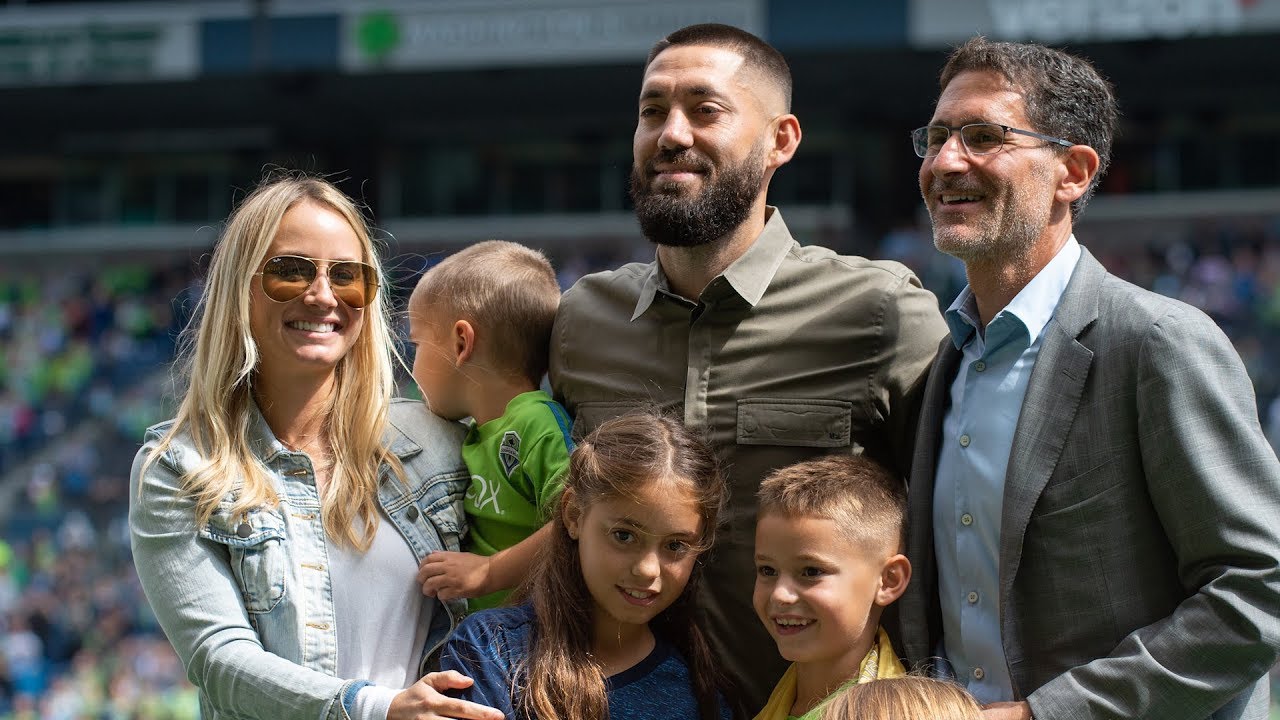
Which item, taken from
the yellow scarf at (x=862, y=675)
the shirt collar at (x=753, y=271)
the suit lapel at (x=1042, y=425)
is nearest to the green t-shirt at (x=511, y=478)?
the shirt collar at (x=753, y=271)

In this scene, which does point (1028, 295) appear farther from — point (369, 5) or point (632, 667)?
point (369, 5)

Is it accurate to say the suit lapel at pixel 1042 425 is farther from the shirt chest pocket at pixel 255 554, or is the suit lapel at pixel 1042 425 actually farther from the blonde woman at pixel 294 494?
the shirt chest pocket at pixel 255 554

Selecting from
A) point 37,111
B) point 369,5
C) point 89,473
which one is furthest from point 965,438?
point 37,111

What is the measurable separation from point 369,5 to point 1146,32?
11.5 metres

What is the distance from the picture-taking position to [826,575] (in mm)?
2748

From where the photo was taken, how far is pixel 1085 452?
2654mm

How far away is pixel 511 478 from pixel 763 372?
24.4 inches

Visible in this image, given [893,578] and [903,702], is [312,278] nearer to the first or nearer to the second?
[893,578]

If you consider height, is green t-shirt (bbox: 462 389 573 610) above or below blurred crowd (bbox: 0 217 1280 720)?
above

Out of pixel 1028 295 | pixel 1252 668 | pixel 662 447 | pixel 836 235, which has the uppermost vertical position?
pixel 1028 295

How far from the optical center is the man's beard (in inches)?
128

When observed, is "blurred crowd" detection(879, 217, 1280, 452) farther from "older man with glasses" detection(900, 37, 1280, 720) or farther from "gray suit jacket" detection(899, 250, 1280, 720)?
"gray suit jacket" detection(899, 250, 1280, 720)

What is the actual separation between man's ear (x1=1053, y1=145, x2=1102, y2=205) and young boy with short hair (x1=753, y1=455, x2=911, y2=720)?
2.28 ft

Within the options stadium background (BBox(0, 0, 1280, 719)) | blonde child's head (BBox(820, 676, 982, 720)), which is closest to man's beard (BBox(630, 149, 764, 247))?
blonde child's head (BBox(820, 676, 982, 720))
